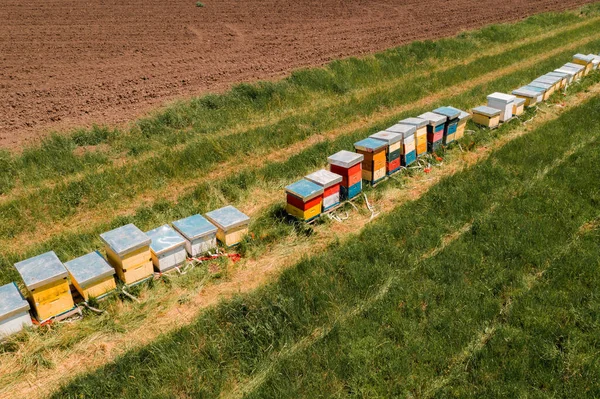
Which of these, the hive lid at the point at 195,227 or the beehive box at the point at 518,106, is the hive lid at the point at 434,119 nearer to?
the beehive box at the point at 518,106

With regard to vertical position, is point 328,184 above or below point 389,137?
below

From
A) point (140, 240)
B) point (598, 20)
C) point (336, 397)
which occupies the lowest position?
point (598, 20)

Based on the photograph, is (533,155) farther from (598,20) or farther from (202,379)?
(598,20)

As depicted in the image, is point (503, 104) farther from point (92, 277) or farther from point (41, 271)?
point (41, 271)

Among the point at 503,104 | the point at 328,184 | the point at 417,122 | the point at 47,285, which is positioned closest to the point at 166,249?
the point at 47,285

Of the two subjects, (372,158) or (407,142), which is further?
(407,142)

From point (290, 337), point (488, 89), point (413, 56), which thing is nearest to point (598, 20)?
point (413, 56)

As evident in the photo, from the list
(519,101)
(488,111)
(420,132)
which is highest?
(420,132)
